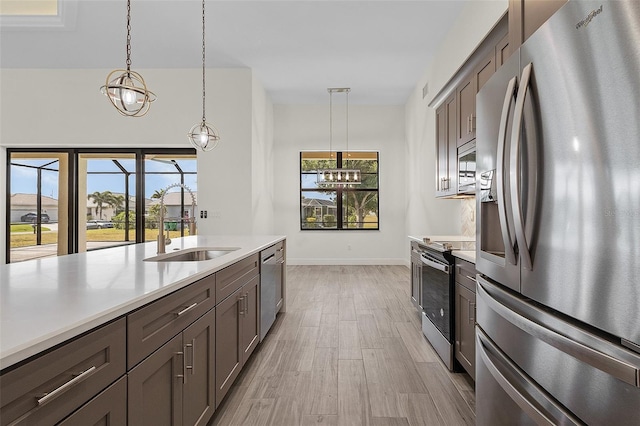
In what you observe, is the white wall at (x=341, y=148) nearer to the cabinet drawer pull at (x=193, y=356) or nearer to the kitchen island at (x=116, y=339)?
the kitchen island at (x=116, y=339)

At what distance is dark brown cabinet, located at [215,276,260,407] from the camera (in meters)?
1.89

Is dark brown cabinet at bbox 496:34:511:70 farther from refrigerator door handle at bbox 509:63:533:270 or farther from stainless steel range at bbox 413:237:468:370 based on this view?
refrigerator door handle at bbox 509:63:533:270

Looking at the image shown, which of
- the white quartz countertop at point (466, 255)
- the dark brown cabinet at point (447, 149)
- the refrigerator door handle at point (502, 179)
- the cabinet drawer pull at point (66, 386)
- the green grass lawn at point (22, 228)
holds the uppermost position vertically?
the dark brown cabinet at point (447, 149)

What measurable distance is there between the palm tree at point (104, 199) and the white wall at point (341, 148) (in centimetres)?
298

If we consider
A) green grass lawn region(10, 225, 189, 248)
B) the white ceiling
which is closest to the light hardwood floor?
green grass lawn region(10, 225, 189, 248)

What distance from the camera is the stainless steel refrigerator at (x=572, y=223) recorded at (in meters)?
0.69

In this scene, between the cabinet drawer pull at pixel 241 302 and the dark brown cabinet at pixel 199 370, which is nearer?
the dark brown cabinet at pixel 199 370

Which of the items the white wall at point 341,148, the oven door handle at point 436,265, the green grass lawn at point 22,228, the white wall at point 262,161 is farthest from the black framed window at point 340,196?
the green grass lawn at point 22,228

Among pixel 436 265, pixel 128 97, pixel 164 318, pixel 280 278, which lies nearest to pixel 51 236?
pixel 280 278

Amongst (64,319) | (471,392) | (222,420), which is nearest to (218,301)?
(222,420)

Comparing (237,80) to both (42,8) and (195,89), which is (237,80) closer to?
(195,89)

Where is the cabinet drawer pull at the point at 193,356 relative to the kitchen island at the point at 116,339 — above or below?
below

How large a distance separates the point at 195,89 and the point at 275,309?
158 inches

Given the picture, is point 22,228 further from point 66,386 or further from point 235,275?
point 66,386
